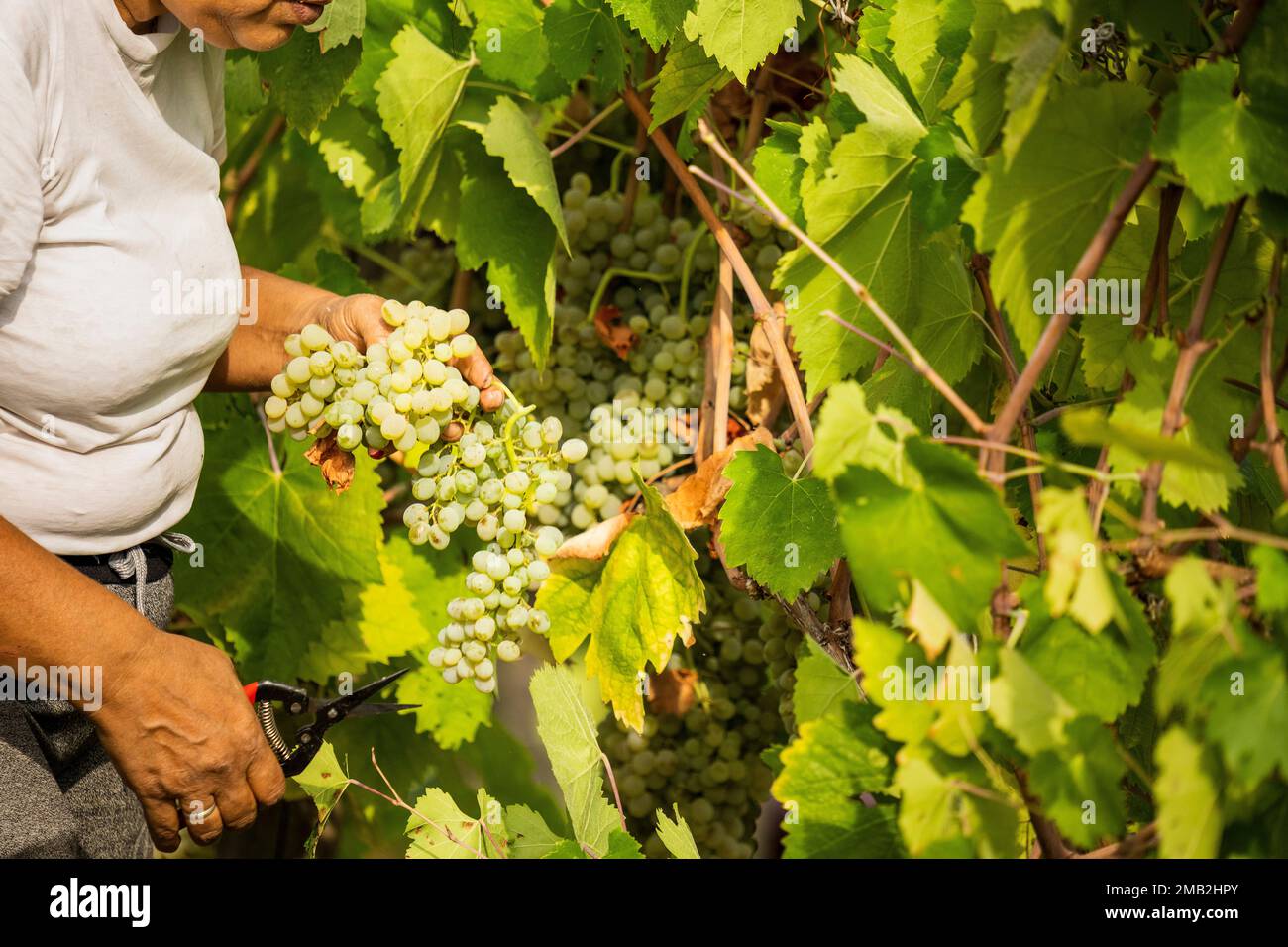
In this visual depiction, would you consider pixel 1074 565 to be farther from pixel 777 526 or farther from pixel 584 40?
pixel 584 40

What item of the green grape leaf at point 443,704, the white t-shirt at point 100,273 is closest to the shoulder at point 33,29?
the white t-shirt at point 100,273

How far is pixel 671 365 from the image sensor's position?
1195mm

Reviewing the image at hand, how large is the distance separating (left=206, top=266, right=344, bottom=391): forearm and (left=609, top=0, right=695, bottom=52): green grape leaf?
0.35m

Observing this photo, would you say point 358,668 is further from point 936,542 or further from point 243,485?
point 936,542

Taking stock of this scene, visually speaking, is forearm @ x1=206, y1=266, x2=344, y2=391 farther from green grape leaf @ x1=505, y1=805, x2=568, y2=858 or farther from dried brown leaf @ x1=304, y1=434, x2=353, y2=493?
green grape leaf @ x1=505, y1=805, x2=568, y2=858

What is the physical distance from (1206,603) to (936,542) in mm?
127

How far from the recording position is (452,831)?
844 mm

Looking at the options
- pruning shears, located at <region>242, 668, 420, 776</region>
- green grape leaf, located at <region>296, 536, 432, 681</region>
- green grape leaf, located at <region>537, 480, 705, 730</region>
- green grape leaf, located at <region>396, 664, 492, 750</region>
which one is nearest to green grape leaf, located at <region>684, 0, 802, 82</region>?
green grape leaf, located at <region>537, 480, 705, 730</region>

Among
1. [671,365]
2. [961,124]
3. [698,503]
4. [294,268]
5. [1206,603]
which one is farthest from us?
[294,268]

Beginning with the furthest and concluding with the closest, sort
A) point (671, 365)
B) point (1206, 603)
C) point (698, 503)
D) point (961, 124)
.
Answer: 1. point (671, 365)
2. point (698, 503)
3. point (961, 124)
4. point (1206, 603)

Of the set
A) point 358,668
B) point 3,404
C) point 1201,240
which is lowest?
point 358,668

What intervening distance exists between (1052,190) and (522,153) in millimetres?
576

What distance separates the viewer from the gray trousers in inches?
30.7
